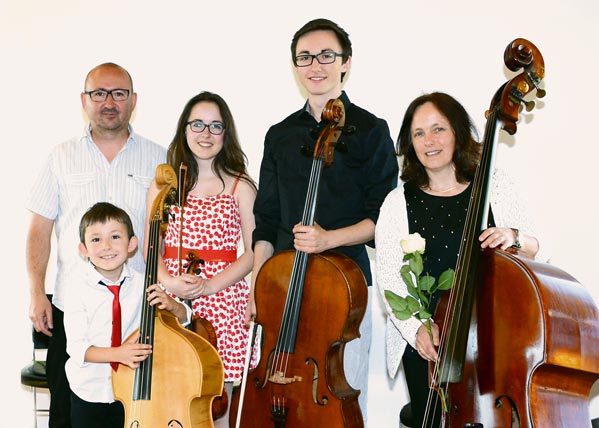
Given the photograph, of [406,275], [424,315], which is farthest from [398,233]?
[424,315]

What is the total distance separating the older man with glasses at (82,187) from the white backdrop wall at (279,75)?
2.10ft

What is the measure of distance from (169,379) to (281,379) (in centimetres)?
35

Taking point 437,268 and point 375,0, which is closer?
point 437,268

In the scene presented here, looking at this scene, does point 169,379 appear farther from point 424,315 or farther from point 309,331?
point 424,315

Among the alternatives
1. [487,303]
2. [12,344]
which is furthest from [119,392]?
[12,344]

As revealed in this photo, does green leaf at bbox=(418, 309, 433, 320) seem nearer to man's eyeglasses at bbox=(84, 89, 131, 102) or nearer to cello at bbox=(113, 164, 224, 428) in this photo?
cello at bbox=(113, 164, 224, 428)

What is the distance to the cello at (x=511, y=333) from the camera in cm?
191

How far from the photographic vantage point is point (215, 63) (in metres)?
3.85

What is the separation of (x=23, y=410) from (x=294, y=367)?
2151 millimetres

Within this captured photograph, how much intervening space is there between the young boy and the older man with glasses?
0.36m

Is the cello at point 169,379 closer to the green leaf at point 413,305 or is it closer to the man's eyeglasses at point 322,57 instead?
the green leaf at point 413,305

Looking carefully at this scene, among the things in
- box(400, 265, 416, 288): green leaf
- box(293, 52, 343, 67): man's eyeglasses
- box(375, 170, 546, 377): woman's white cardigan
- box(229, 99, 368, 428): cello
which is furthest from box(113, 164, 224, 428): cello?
box(293, 52, 343, 67): man's eyeglasses

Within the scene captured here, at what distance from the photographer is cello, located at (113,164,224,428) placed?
2.51 meters

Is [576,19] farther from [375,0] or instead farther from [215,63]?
[215,63]
